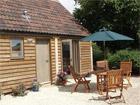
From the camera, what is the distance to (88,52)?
2267 cm

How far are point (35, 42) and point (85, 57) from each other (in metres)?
5.98

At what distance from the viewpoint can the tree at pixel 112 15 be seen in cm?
2428

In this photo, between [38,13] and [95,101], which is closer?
[95,101]

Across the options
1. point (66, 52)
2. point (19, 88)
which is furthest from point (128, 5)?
point (19, 88)

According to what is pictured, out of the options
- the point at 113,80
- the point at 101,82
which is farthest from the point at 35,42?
the point at 113,80

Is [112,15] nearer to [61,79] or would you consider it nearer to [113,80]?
[61,79]

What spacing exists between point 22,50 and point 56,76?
3.01 m

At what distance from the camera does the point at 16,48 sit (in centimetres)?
1555

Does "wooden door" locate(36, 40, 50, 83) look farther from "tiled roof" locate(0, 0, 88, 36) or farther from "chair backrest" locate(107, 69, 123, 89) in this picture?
"chair backrest" locate(107, 69, 123, 89)

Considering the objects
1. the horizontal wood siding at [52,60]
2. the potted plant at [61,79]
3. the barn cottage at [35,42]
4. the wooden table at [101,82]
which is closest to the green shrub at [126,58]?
the barn cottage at [35,42]

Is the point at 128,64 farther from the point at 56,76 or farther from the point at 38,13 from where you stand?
the point at 38,13

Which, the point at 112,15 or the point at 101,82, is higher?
the point at 112,15

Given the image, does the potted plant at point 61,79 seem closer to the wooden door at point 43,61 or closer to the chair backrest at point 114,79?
the wooden door at point 43,61

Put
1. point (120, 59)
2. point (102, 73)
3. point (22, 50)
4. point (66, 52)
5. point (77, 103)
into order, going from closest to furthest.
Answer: point (77, 103), point (102, 73), point (22, 50), point (66, 52), point (120, 59)
